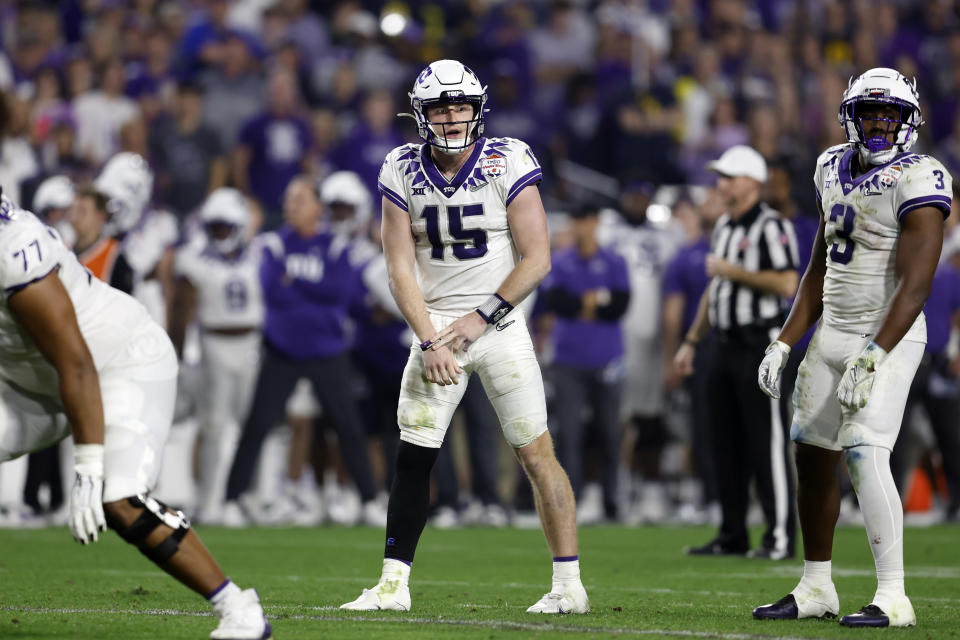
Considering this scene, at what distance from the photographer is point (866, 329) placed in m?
5.36

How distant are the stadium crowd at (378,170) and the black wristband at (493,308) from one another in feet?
10.6

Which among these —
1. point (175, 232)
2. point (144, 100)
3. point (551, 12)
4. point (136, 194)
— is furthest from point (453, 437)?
point (551, 12)

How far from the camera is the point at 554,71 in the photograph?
1661 centimetres

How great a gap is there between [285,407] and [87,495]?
649cm

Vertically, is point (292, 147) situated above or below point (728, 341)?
above

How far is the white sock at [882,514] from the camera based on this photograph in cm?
520

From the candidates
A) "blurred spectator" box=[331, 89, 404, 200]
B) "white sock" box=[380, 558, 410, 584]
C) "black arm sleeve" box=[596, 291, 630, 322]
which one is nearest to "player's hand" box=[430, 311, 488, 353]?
"white sock" box=[380, 558, 410, 584]

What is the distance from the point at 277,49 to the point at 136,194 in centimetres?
649

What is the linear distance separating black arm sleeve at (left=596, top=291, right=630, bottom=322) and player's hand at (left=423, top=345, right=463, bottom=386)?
5945 millimetres

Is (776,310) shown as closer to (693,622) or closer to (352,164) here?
(693,622)

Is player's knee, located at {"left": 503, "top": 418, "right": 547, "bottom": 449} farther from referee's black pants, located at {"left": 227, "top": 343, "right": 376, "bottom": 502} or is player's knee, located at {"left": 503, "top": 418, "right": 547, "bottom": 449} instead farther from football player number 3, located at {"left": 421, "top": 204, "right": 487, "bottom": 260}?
referee's black pants, located at {"left": 227, "top": 343, "right": 376, "bottom": 502}

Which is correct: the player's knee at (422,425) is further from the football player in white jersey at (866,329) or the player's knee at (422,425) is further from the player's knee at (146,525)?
the player's knee at (146,525)

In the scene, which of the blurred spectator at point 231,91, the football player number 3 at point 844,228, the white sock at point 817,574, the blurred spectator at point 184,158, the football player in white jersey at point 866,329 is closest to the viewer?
the football player in white jersey at point 866,329

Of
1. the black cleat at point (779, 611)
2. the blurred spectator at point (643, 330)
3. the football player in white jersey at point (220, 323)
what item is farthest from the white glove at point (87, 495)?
the blurred spectator at point (643, 330)
